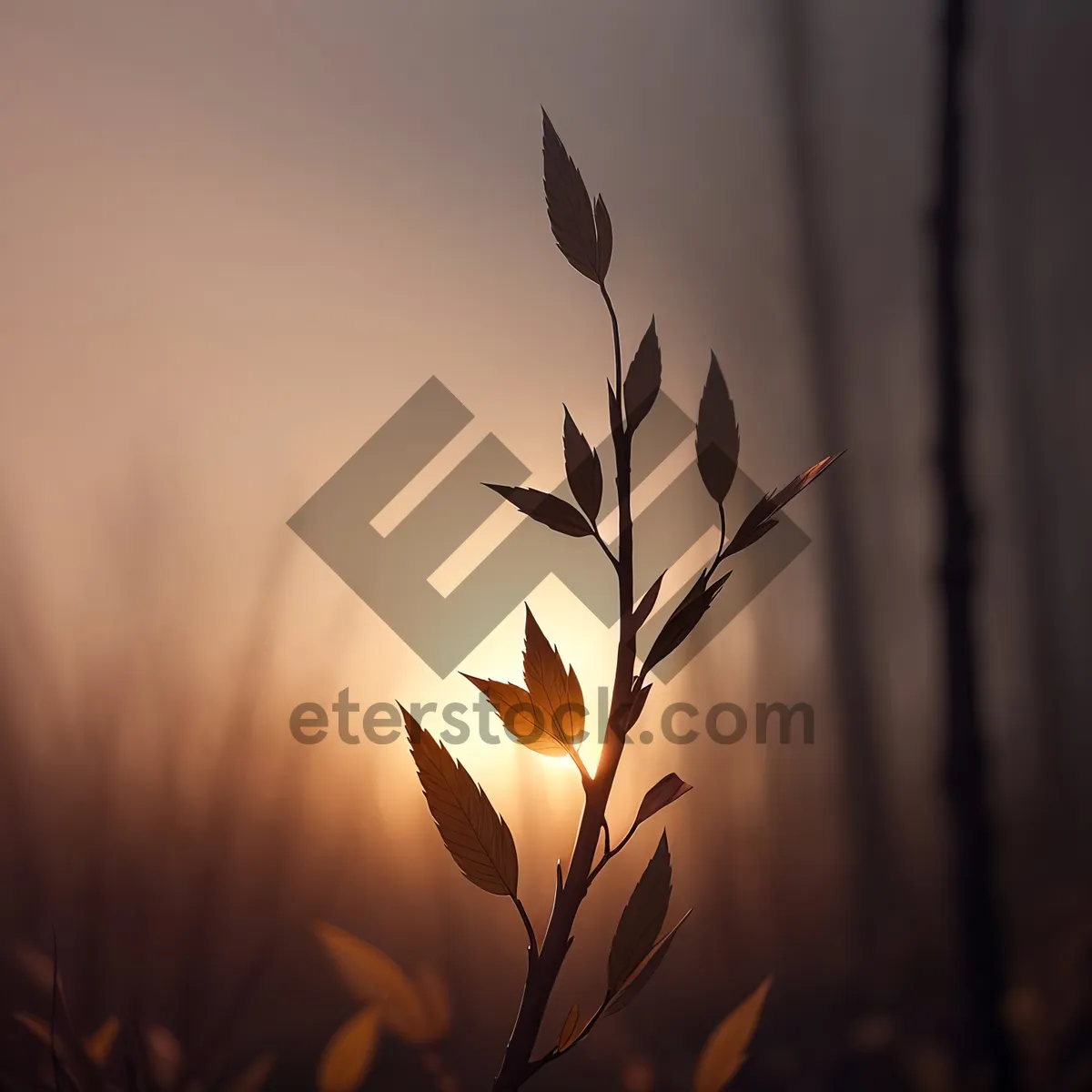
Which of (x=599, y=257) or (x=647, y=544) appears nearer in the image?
(x=599, y=257)

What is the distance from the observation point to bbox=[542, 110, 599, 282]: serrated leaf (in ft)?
1.84

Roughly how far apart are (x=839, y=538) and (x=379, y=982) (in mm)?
621

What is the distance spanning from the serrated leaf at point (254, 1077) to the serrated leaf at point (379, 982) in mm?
99

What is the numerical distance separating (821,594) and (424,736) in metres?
0.45

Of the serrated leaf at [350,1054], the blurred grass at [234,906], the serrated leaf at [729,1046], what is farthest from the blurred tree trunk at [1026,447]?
the serrated leaf at [350,1054]

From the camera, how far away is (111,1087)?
2.28 ft

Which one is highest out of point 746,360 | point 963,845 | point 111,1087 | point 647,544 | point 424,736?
point 746,360

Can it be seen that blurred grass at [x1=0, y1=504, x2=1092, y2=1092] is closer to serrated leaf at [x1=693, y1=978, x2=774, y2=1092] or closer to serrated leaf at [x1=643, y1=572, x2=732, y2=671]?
serrated leaf at [x1=693, y1=978, x2=774, y2=1092]

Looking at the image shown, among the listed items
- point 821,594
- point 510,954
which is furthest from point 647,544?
point 510,954

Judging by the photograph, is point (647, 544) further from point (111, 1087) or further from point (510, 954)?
point (111, 1087)

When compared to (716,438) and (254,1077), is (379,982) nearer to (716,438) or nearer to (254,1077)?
(254,1077)

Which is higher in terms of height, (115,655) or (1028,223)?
(1028,223)

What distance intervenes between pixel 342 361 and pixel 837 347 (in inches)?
20.1

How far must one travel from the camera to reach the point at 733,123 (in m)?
0.79
